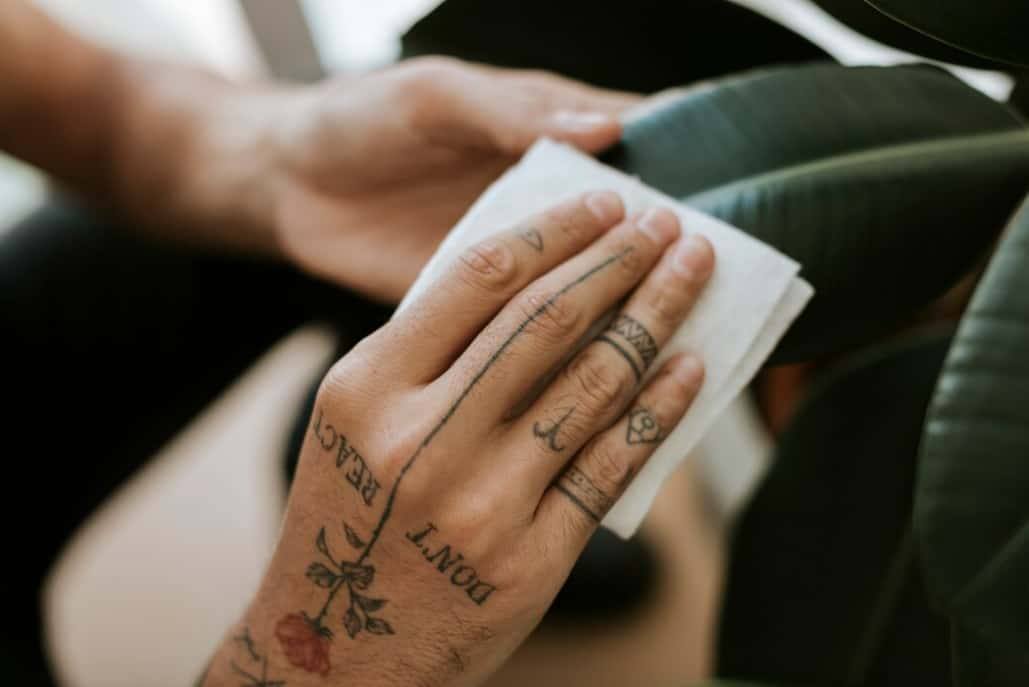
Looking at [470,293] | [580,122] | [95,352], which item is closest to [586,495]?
[470,293]

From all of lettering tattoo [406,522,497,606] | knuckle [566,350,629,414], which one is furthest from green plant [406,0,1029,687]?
lettering tattoo [406,522,497,606]

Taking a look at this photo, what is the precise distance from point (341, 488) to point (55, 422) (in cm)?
57

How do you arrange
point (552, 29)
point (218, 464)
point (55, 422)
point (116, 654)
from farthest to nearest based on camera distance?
point (218, 464)
point (116, 654)
point (55, 422)
point (552, 29)

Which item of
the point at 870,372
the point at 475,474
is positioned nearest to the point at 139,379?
the point at 475,474

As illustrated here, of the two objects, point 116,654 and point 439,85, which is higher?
point 439,85

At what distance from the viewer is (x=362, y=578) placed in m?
0.45

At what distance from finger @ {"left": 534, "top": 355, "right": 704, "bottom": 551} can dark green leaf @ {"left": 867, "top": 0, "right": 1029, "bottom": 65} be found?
197 mm

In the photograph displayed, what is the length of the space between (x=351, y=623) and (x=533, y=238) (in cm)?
25

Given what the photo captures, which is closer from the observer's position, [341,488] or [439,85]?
[341,488]

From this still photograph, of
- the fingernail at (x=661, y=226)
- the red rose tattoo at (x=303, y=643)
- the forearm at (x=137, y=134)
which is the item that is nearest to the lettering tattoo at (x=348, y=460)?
the red rose tattoo at (x=303, y=643)

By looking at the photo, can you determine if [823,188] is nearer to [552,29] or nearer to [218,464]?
[552,29]

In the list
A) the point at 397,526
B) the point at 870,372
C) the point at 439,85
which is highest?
the point at 439,85

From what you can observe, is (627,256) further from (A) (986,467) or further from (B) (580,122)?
(A) (986,467)

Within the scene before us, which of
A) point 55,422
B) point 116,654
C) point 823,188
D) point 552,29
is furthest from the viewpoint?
point 116,654
